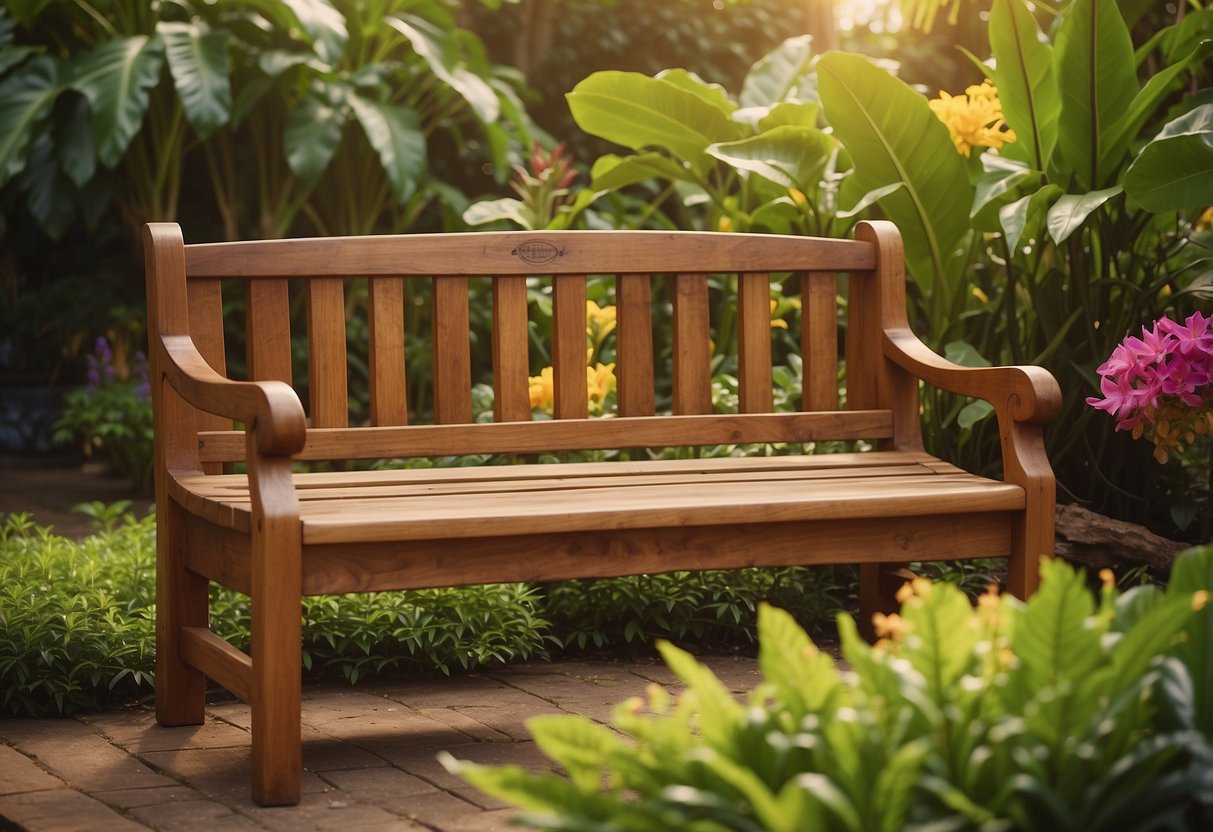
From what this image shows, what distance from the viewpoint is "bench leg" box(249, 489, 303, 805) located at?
2.57 meters

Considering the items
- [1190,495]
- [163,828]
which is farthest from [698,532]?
[1190,495]

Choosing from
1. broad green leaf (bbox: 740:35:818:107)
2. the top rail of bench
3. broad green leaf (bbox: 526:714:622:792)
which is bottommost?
broad green leaf (bbox: 526:714:622:792)

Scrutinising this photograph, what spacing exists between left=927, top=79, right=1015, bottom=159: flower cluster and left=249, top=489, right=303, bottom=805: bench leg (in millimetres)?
2760

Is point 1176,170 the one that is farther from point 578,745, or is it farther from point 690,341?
point 578,745

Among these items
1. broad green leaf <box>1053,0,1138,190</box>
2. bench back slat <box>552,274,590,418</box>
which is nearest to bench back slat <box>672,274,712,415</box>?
bench back slat <box>552,274,590,418</box>

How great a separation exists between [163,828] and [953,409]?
267cm

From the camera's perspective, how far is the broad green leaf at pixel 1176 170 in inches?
136

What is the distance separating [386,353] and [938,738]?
192 centimetres

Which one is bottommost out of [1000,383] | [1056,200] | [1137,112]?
[1000,383]

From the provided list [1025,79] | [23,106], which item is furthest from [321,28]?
[1025,79]

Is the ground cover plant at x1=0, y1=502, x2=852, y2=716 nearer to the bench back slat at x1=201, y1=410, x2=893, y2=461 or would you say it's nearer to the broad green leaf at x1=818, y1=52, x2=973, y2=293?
the bench back slat at x1=201, y1=410, x2=893, y2=461

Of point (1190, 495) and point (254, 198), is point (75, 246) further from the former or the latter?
point (1190, 495)

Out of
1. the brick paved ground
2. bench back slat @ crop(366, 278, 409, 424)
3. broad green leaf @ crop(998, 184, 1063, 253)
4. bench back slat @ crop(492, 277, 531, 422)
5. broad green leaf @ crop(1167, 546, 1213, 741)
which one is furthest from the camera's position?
broad green leaf @ crop(998, 184, 1063, 253)

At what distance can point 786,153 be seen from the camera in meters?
4.45
